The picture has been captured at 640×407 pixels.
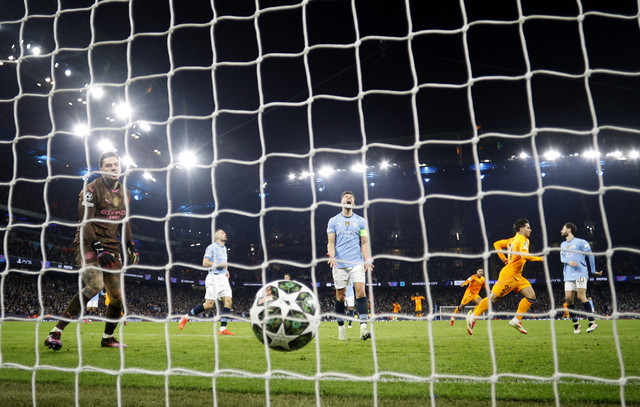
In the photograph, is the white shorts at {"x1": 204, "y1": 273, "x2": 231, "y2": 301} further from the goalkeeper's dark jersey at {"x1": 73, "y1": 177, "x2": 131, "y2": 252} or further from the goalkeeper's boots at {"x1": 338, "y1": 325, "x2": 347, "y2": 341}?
the goalkeeper's dark jersey at {"x1": 73, "y1": 177, "x2": 131, "y2": 252}

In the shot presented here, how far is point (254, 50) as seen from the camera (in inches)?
572

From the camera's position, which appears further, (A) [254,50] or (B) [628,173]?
(B) [628,173]

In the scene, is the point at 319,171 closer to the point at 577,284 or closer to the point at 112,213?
the point at 577,284

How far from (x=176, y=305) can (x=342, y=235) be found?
28.6 m

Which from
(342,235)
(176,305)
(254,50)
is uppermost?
(254,50)

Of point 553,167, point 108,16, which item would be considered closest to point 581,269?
point 108,16

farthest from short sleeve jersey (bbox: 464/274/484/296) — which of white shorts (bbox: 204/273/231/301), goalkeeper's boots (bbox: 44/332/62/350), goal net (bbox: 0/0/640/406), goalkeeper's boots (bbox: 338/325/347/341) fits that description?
goalkeeper's boots (bbox: 44/332/62/350)

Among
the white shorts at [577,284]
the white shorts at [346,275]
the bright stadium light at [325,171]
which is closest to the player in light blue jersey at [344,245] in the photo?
the white shorts at [346,275]

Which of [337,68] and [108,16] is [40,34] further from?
[337,68]

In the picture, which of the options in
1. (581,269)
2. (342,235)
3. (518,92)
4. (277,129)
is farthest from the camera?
(277,129)

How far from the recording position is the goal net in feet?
10.2

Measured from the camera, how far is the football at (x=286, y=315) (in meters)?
3.42

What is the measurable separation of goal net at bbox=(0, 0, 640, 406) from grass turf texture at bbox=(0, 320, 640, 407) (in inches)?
1.4

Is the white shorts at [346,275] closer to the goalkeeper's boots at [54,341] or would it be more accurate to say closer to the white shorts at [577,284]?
the goalkeeper's boots at [54,341]
